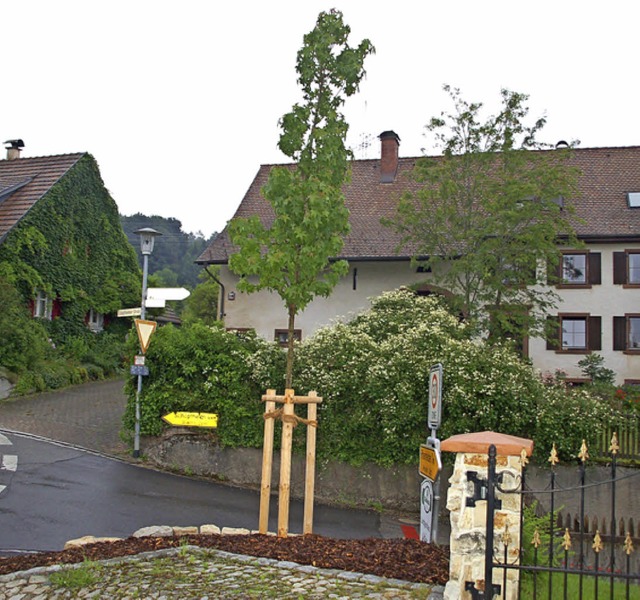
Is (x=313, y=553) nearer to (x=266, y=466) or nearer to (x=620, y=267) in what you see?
(x=266, y=466)

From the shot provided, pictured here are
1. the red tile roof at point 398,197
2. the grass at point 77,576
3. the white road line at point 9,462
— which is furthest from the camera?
the red tile roof at point 398,197

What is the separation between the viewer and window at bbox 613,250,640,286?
81.0 ft

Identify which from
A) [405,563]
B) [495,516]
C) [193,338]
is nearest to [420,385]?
[193,338]

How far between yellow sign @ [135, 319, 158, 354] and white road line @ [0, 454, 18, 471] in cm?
331

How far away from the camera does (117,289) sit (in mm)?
31703

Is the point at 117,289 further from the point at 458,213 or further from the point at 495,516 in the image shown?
the point at 495,516

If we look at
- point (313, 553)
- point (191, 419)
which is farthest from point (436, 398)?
point (191, 419)

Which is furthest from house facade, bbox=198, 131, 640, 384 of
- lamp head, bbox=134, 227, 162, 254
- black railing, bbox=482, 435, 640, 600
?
black railing, bbox=482, 435, 640, 600

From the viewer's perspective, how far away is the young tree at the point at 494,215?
19.3 meters

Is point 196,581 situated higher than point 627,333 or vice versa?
point 627,333

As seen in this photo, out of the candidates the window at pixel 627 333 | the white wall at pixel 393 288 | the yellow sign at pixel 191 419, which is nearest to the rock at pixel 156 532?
the yellow sign at pixel 191 419

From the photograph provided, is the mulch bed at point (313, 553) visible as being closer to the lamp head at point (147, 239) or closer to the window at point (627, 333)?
the lamp head at point (147, 239)

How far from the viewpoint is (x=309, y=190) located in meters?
9.05

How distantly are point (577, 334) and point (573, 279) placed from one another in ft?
6.26
